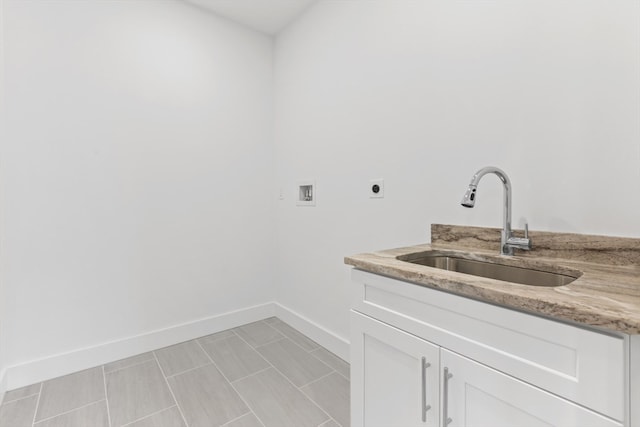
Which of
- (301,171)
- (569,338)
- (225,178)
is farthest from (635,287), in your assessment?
(225,178)

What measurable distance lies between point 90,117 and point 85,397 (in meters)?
1.63

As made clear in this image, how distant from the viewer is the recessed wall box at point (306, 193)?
2.29m

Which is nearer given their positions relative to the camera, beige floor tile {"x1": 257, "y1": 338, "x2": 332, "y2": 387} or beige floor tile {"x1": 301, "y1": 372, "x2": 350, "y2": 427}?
beige floor tile {"x1": 301, "y1": 372, "x2": 350, "y2": 427}

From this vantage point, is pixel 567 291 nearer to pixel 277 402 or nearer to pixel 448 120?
pixel 448 120

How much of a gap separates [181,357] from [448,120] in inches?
85.9

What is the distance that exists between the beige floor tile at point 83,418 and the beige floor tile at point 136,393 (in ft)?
0.12

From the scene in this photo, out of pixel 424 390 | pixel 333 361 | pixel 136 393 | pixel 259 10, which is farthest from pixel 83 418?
pixel 259 10

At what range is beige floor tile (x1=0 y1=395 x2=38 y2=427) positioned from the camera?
1444mm

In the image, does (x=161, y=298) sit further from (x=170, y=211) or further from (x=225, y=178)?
(x=225, y=178)

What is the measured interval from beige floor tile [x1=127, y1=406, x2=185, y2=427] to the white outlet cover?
4.96ft

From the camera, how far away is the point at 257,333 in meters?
2.41

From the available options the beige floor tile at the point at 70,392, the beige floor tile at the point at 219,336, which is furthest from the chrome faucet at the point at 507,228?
the beige floor tile at the point at 70,392

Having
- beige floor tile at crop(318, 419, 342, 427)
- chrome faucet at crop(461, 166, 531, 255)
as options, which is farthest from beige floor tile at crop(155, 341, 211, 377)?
chrome faucet at crop(461, 166, 531, 255)

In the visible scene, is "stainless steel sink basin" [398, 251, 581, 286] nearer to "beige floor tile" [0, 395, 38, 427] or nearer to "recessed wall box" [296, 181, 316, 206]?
"recessed wall box" [296, 181, 316, 206]
